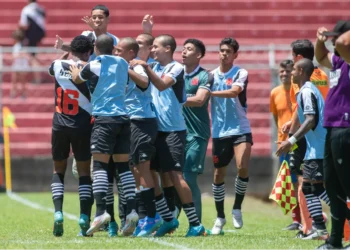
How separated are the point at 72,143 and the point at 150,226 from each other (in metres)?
1.26

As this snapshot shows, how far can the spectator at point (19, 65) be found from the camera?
2196 cm

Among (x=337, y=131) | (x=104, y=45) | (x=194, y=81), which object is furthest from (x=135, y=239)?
(x=337, y=131)

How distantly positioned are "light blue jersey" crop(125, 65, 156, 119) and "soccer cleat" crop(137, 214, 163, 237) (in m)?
1.16

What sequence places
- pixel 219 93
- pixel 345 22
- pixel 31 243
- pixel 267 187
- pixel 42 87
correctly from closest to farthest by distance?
pixel 345 22
pixel 31 243
pixel 219 93
pixel 267 187
pixel 42 87

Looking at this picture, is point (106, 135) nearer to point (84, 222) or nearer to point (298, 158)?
point (84, 222)

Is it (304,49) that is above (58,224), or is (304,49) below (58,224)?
above

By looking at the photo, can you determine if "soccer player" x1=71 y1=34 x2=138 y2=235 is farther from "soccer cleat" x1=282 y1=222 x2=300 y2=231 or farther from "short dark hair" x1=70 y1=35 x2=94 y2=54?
"soccer cleat" x1=282 y1=222 x2=300 y2=231

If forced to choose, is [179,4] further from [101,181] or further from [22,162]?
[101,181]

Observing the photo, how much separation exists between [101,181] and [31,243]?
106 cm

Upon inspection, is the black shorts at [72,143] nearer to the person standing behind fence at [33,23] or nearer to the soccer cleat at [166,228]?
the soccer cleat at [166,228]

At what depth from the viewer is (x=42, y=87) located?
2295 cm

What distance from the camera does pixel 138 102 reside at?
11.1m

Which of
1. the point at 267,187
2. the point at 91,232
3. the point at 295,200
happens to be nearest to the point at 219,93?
the point at 295,200

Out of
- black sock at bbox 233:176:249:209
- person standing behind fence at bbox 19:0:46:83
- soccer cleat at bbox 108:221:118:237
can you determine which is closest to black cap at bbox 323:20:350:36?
soccer cleat at bbox 108:221:118:237
